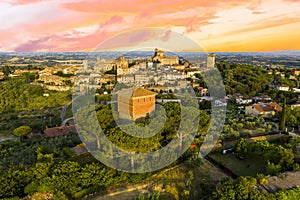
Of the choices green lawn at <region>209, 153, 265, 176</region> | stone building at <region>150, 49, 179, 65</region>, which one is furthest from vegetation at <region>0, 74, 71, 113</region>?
green lawn at <region>209, 153, 265, 176</region>

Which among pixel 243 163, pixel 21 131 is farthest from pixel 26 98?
pixel 243 163

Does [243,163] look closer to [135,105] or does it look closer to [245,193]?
[245,193]

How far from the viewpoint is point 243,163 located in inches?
413

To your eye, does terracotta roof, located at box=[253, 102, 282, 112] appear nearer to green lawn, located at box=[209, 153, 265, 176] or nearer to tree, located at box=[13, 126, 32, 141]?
green lawn, located at box=[209, 153, 265, 176]

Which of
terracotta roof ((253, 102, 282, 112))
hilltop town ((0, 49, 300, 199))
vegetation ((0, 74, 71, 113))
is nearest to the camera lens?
hilltop town ((0, 49, 300, 199))

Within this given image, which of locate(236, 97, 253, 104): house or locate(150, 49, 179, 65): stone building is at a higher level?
locate(150, 49, 179, 65): stone building

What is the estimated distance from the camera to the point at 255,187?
7625mm

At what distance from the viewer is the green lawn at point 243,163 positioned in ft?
32.2

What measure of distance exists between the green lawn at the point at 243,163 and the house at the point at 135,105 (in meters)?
3.79

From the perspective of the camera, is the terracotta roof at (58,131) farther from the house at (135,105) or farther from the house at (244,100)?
the house at (244,100)

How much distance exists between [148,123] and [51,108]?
17891 mm

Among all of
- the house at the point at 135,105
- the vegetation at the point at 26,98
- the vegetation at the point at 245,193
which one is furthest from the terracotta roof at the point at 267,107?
the vegetation at the point at 26,98

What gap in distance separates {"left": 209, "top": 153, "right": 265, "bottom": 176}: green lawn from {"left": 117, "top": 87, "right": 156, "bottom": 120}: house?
3.79m

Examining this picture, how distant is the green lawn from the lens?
32.2 feet
